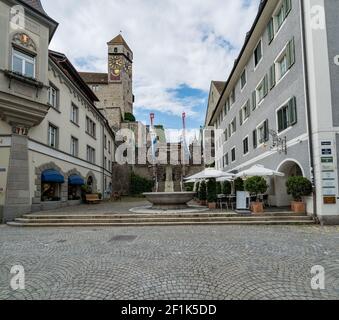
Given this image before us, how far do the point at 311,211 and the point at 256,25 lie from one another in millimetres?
12196

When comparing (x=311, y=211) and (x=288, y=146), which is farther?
(x=288, y=146)

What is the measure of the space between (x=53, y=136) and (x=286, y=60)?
15.6m

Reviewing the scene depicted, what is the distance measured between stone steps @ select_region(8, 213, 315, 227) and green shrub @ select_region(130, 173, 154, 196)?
28.0 meters

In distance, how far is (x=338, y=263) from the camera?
5.35 m

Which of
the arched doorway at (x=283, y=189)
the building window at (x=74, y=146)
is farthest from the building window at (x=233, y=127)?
the building window at (x=74, y=146)

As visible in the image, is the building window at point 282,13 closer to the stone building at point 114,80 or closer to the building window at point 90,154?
the building window at point 90,154

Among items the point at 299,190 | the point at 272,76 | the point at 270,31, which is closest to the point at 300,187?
the point at 299,190

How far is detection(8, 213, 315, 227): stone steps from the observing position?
11.0 meters

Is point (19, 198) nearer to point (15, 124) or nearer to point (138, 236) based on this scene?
point (15, 124)

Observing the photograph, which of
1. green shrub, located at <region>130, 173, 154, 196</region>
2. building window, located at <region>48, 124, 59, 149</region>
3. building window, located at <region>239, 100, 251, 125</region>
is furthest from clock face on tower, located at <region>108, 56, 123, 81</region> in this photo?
building window, located at <region>48, 124, 59, 149</region>

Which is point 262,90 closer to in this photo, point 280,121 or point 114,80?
point 280,121

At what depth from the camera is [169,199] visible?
1445cm
